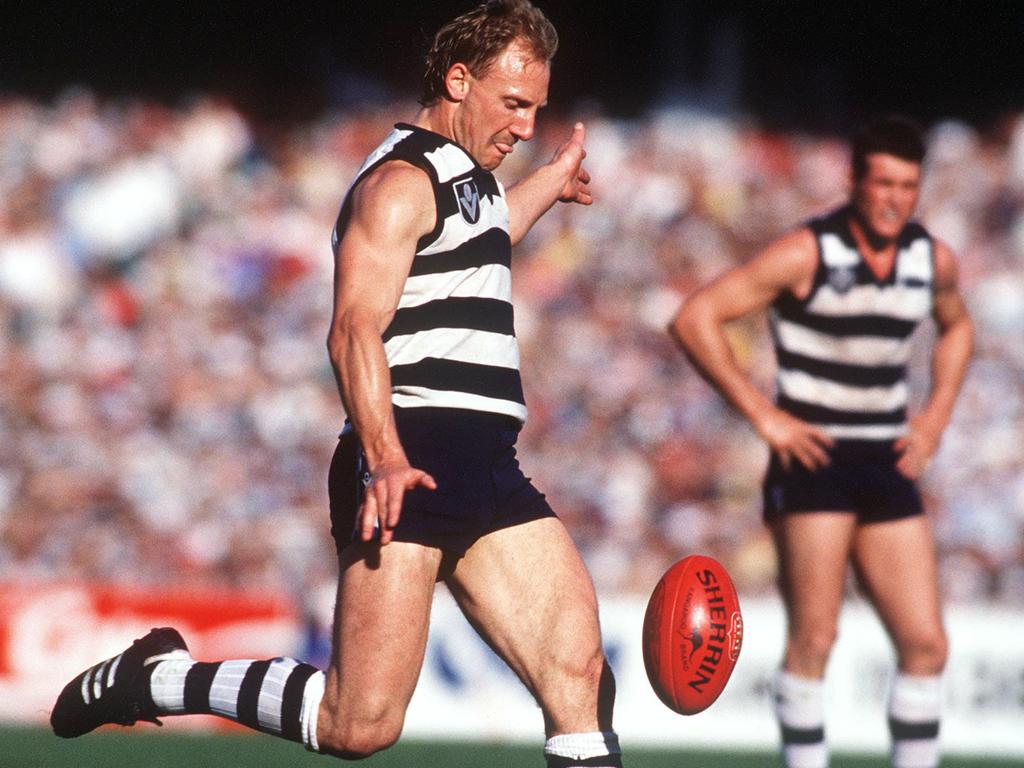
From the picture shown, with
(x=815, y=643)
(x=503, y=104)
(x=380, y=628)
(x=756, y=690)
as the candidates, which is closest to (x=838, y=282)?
(x=815, y=643)

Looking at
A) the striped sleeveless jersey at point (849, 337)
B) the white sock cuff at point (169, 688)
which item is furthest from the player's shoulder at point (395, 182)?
the striped sleeveless jersey at point (849, 337)

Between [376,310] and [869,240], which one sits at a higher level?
[869,240]

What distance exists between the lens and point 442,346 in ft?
13.9

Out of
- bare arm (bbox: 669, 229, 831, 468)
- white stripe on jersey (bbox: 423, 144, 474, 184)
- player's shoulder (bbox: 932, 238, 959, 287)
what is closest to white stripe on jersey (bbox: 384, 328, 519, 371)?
white stripe on jersey (bbox: 423, 144, 474, 184)

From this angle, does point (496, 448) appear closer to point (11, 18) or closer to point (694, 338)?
point (694, 338)

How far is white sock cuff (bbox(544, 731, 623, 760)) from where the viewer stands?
4254mm

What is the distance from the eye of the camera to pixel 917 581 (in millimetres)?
5910

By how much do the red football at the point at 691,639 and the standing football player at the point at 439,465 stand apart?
208 mm

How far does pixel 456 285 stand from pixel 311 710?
119cm

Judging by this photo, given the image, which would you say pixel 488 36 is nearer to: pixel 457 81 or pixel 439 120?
pixel 457 81

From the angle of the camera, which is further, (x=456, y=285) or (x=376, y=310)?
(x=456, y=285)

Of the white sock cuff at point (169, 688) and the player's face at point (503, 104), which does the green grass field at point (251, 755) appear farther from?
the player's face at point (503, 104)

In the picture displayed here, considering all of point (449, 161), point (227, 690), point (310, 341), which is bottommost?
point (227, 690)

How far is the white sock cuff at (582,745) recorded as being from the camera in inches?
167
